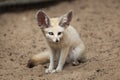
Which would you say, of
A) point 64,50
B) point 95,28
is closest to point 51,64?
point 64,50

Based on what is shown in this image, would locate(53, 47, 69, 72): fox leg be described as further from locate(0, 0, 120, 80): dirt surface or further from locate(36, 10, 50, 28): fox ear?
locate(36, 10, 50, 28): fox ear

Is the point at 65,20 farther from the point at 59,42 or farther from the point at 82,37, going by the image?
the point at 82,37

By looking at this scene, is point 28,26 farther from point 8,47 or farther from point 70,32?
point 70,32

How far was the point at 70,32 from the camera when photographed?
577cm

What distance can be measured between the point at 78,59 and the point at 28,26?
2544 mm

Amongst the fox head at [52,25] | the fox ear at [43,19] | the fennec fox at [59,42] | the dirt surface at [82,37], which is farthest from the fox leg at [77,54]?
the fox ear at [43,19]

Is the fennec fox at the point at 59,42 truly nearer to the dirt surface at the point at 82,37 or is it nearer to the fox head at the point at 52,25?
the fox head at the point at 52,25

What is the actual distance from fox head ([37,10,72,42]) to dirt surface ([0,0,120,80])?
539 mm

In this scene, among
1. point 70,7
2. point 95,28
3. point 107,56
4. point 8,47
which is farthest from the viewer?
point 70,7

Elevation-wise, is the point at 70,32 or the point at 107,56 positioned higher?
the point at 70,32

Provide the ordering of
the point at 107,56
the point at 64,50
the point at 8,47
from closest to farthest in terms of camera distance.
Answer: the point at 64,50 < the point at 107,56 < the point at 8,47

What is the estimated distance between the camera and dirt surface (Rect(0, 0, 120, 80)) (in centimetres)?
537

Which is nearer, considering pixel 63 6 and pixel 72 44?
pixel 72 44

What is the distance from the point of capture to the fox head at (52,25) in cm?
A: 531
